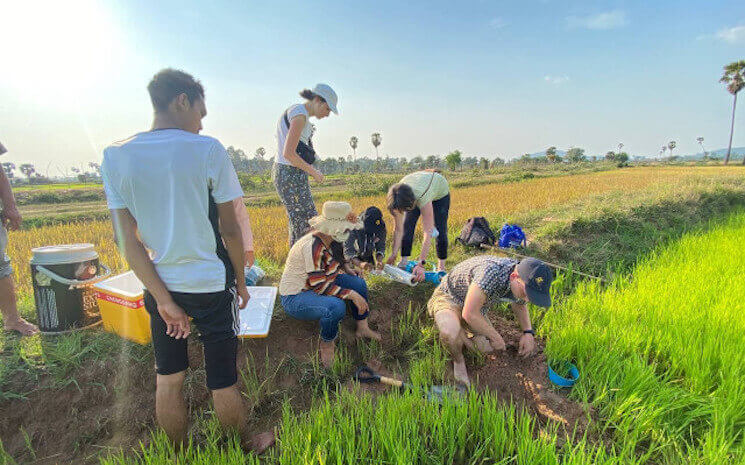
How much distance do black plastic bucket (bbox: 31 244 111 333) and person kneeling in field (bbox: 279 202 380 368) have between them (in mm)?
1535

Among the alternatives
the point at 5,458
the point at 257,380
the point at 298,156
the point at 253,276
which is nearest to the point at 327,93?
the point at 298,156

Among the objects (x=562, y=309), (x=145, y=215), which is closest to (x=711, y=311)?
(x=562, y=309)

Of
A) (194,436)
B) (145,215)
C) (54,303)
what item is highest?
(145,215)

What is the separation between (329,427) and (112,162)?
5.14 feet

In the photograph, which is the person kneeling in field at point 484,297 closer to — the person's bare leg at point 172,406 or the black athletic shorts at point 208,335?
the black athletic shorts at point 208,335

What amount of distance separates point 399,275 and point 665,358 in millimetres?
2153

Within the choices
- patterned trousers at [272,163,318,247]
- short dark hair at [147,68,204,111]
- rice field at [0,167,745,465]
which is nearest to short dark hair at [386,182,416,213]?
patterned trousers at [272,163,318,247]

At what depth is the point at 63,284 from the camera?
255cm

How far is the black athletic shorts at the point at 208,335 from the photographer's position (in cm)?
155

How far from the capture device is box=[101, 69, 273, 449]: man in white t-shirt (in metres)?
1.34

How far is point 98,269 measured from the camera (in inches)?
110

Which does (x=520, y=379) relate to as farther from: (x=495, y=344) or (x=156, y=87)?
(x=156, y=87)

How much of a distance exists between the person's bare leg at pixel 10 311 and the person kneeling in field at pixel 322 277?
2.06m

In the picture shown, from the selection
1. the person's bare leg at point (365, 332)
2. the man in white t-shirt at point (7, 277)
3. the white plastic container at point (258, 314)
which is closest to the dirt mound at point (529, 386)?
the person's bare leg at point (365, 332)
